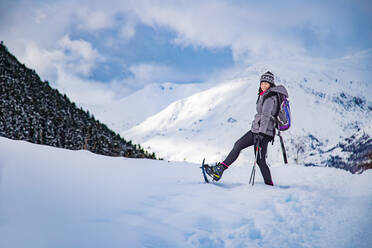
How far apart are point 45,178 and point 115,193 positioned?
3.61 ft

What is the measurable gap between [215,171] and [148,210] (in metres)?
2.96

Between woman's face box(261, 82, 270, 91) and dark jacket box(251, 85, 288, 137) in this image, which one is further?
woman's face box(261, 82, 270, 91)

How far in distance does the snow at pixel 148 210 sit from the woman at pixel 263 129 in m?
0.59

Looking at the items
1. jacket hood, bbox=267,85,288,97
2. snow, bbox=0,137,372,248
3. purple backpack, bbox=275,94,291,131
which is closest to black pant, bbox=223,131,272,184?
purple backpack, bbox=275,94,291,131

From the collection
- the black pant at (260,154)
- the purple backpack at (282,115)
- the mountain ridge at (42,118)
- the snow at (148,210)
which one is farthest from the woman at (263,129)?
the mountain ridge at (42,118)

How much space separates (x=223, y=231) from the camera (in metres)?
3.47

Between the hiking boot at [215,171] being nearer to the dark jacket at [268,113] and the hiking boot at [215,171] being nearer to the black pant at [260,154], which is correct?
the black pant at [260,154]

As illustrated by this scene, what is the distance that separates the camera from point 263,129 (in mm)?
6449

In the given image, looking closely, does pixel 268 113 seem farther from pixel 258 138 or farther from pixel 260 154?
pixel 260 154

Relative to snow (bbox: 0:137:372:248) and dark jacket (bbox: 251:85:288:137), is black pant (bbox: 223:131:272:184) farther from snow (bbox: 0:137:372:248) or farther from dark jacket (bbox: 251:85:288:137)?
snow (bbox: 0:137:372:248)

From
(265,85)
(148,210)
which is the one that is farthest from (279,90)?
(148,210)

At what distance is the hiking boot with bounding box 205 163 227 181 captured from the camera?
21.1 feet

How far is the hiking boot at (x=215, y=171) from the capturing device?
254 inches

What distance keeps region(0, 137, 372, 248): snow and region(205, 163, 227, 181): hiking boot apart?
16.1 inches
